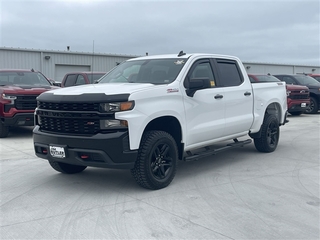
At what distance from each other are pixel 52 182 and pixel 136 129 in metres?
1.84

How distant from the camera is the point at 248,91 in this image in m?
7.73

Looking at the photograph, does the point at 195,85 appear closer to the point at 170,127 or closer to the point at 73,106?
the point at 170,127

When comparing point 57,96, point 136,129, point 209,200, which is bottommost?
point 209,200

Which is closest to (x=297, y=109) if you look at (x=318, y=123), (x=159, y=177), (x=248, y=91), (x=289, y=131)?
(x=318, y=123)

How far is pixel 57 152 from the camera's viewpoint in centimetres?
560

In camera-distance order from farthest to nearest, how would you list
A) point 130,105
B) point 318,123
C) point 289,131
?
point 318,123 < point 289,131 < point 130,105

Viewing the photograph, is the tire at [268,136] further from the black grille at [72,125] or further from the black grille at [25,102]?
the black grille at [25,102]

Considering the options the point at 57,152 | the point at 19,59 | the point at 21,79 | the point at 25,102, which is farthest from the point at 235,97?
the point at 19,59

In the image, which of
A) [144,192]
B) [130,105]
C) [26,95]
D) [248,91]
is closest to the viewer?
[130,105]

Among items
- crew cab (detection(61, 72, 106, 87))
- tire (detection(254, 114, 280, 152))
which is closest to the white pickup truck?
tire (detection(254, 114, 280, 152))

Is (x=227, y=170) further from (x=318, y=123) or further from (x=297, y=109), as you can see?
(x=297, y=109)

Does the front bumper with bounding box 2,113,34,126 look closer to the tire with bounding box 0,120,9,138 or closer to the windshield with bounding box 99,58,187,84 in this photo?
the tire with bounding box 0,120,9,138

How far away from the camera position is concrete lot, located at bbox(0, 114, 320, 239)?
14.3 feet

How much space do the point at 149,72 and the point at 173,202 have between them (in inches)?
93.2
